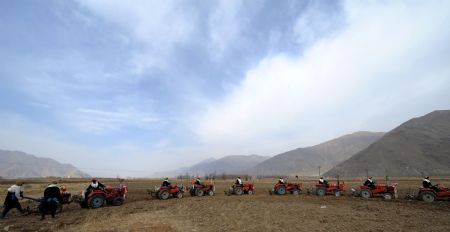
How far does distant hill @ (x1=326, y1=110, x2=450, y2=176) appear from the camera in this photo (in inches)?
3964

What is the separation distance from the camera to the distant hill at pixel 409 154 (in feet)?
330

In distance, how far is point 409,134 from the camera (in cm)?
12888

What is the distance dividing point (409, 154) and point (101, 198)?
116 metres

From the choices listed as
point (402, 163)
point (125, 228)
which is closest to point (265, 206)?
point (125, 228)

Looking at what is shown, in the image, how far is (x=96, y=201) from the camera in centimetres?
1950

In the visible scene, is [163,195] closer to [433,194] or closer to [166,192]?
[166,192]

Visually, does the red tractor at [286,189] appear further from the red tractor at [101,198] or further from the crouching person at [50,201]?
the crouching person at [50,201]

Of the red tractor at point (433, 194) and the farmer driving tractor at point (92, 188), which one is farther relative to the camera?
the red tractor at point (433, 194)

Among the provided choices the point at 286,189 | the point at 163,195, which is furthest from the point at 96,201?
the point at 286,189

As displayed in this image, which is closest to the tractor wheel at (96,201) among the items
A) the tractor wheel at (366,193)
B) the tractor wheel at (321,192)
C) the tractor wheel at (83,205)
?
the tractor wheel at (83,205)

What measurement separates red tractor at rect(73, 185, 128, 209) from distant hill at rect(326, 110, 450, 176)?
318 ft

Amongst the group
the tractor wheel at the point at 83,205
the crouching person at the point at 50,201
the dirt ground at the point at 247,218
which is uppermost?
the crouching person at the point at 50,201

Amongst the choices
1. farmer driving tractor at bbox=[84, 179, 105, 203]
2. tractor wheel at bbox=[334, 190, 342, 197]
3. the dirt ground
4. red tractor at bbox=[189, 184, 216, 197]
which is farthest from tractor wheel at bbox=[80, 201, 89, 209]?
tractor wheel at bbox=[334, 190, 342, 197]

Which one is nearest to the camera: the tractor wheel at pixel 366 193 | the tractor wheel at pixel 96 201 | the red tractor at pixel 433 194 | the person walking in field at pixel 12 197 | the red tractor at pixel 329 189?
the person walking in field at pixel 12 197
